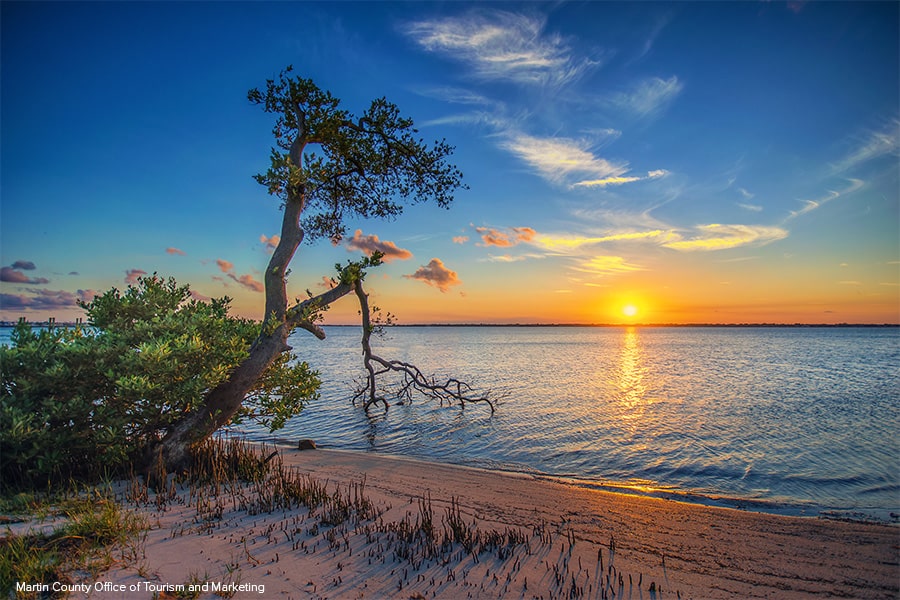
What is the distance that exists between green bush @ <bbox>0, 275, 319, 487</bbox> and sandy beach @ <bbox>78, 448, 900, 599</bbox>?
1.82 meters

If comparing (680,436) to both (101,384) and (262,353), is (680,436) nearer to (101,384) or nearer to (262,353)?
(262,353)

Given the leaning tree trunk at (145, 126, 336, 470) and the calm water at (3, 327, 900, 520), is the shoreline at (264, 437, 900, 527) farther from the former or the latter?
the leaning tree trunk at (145, 126, 336, 470)

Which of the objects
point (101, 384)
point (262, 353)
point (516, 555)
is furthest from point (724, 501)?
point (101, 384)

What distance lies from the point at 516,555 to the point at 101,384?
8777 millimetres

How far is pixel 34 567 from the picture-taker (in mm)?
4488

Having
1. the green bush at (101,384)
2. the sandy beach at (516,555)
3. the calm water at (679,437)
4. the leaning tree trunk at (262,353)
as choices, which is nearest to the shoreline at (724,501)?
the calm water at (679,437)

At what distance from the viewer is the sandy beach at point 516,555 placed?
535cm

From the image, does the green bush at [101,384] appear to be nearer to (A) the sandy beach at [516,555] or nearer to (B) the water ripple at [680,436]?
(A) the sandy beach at [516,555]

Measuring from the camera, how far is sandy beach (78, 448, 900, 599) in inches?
211

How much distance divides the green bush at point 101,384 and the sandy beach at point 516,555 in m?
1.82

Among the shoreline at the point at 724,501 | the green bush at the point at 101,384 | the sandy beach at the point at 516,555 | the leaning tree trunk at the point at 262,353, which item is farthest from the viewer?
the shoreline at the point at 724,501

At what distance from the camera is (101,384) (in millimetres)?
8312

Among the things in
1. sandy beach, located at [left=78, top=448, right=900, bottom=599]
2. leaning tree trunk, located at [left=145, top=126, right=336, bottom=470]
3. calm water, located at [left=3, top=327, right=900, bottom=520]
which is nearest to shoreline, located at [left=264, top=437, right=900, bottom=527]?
calm water, located at [left=3, top=327, right=900, bottom=520]

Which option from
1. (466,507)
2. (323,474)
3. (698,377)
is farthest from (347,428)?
(698,377)
